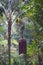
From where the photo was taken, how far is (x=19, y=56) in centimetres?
712

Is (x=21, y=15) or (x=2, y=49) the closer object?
(x=21, y=15)

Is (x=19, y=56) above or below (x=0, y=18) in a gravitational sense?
below

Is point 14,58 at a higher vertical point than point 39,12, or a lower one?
lower

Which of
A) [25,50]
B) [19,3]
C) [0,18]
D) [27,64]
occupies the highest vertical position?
[19,3]

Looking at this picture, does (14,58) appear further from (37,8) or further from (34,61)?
(37,8)

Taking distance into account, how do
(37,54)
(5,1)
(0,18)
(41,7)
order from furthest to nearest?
(5,1)
(0,18)
(37,54)
(41,7)


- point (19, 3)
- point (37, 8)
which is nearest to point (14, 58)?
point (19, 3)

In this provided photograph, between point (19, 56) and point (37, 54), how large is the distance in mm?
939

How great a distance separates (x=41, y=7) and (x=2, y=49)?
10.2ft

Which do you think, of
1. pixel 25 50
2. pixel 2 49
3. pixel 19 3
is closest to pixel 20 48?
pixel 25 50

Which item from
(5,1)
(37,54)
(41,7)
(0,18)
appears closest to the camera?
(41,7)

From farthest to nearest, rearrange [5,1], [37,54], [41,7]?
1. [5,1]
2. [37,54]
3. [41,7]

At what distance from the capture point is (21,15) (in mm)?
6645

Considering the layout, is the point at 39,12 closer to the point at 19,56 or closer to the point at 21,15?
the point at 21,15
